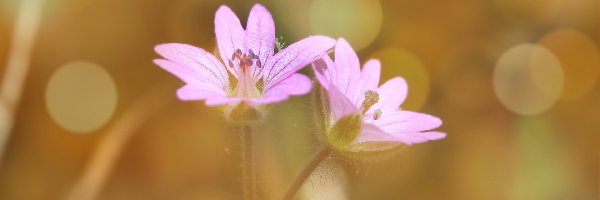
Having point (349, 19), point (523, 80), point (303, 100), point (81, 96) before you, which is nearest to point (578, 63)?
point (523, 80)

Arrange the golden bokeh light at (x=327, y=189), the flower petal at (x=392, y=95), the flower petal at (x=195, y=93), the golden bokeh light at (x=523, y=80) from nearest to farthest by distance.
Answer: the flower petal at (x=195, y=93) → the flower petal at (x=392, y=95) → the golden bokeh light at (x=327, y=189) → the golden bokeh light at (x=523, y=80)

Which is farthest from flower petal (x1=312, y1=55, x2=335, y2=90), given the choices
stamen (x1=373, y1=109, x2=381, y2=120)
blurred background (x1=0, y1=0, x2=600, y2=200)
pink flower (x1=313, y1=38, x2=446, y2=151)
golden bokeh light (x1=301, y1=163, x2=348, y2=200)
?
blurred background (x1=0, y1=0, x2=600, y2=200)

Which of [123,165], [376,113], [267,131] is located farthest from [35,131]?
[376,113]

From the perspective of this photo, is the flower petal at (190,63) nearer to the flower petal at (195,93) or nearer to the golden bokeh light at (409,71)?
the flower petal at (195,93)

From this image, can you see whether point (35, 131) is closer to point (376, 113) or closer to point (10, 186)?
point (10, 186)

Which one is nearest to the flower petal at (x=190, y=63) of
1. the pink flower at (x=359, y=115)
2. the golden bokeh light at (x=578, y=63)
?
the pink flower at (x=359, y=115)

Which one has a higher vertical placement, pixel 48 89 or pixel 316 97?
pixel 48 89
